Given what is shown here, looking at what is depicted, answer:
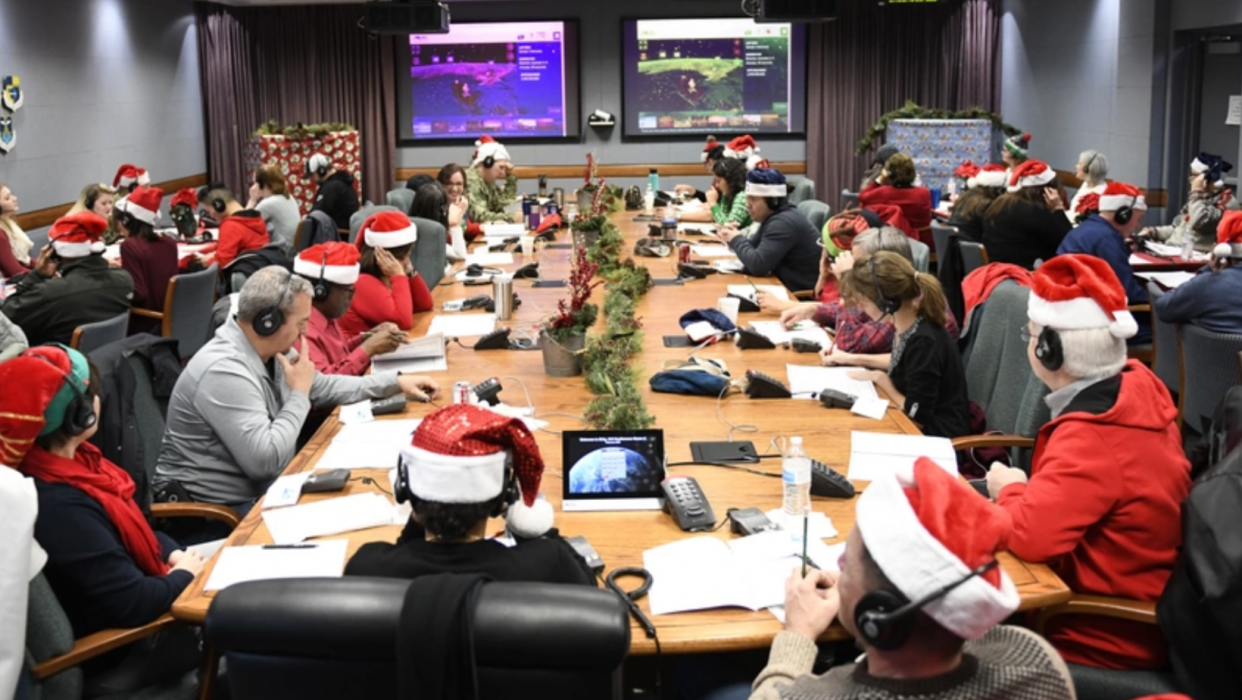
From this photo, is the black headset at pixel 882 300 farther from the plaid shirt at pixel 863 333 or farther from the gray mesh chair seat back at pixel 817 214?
the gray mesh chair seat back at pixel 817 214

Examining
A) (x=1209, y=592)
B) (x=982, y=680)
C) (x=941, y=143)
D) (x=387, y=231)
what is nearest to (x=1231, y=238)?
(x=1209, y=592)

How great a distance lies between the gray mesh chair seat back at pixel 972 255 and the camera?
626 cm

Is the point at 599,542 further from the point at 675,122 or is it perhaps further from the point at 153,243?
the point at 675,122

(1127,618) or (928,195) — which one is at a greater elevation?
(928,195)

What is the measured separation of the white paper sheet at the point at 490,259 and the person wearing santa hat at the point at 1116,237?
10.0 feet

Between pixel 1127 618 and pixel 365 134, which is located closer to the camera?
pixel 1127 618

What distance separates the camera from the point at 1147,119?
30.7 ft

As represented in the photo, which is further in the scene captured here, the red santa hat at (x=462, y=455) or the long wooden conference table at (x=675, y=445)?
the long wooden conference table at (x=675, y=445)

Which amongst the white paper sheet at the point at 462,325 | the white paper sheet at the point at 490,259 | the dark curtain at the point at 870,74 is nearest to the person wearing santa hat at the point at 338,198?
the white paper sheet at the point at 490,259

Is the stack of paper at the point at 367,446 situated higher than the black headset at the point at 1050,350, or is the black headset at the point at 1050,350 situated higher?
the black headset at the point at 1050,350

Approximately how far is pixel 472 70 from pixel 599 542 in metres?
10.7

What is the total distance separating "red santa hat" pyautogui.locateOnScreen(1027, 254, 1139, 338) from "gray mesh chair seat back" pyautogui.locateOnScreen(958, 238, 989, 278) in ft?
11.4

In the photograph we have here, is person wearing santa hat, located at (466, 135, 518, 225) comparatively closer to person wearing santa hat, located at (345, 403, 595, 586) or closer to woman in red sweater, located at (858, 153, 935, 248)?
woman in red sweater, located at (858, 153, 935, 248)

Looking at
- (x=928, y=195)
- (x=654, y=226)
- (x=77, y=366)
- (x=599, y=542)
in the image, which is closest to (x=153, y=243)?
(x=654, y=226)
